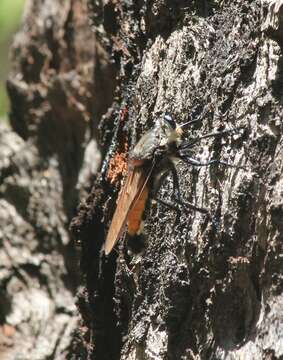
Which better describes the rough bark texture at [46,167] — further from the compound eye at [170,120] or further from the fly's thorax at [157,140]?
the compound eye at [170,120]

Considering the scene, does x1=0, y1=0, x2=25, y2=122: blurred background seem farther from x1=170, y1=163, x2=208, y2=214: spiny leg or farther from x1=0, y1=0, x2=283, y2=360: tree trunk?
x1=170, y1=163, x2=208, y2=214: spiny leg

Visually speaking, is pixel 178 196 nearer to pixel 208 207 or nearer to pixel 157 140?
pixel 208 207

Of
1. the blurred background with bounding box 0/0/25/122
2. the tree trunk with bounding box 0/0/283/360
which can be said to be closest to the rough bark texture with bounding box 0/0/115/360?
the tree trunk with bounding box 0/0/283/360

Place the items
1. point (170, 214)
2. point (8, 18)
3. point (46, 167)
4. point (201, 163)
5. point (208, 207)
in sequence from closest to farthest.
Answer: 1. point (208, 207)
2. point (201, 163)
3. point (170, 214)
4. point (46, 167)
5. point (8, 18)

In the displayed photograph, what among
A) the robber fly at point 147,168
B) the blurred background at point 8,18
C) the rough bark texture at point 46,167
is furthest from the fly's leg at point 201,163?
the blurred background at point 8,18

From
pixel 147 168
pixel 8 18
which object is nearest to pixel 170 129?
pixel 147 168

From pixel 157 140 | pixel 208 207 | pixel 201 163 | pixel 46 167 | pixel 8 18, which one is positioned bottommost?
pixel 208 207

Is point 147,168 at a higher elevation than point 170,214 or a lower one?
higher
